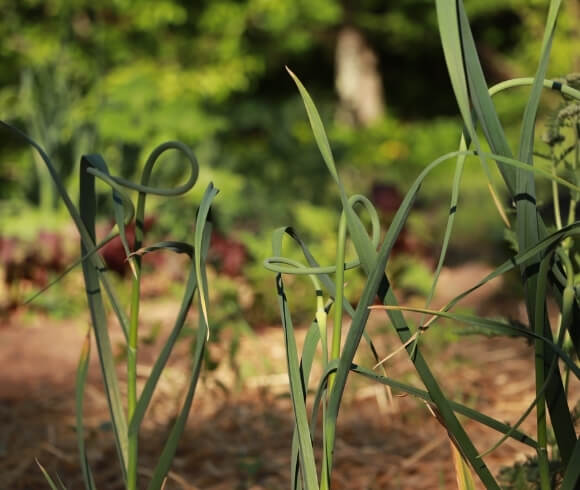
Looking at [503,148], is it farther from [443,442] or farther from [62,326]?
[62,326]

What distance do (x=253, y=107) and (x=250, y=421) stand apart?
27.0 feet

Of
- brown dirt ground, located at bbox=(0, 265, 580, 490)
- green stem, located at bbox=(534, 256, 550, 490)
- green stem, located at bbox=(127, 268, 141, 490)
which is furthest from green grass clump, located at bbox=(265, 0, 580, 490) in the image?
brown dirt ground, located at bbox=(0, 265, 580, 490)

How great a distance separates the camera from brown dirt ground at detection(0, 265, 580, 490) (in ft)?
6.43

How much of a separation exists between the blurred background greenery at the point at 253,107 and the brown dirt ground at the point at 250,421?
1.89 feet

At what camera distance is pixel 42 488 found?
6.32 ft

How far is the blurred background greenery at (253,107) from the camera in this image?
5.26m

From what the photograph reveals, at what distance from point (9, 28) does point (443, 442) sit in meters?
7.15

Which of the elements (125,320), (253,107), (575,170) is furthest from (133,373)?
(253,107)

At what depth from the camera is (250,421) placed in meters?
2.44

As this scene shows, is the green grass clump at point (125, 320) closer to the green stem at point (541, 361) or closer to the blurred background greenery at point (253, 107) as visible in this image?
the green stem at point (541, 361)

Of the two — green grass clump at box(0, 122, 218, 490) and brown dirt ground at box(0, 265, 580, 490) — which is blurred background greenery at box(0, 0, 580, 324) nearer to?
brown dirt ground at box(0, 265, 580, 490)

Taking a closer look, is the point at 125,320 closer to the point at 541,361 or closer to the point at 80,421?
the point at 80,421

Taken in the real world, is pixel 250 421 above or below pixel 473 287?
below

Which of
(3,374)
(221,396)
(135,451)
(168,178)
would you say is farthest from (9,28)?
(135,451)
